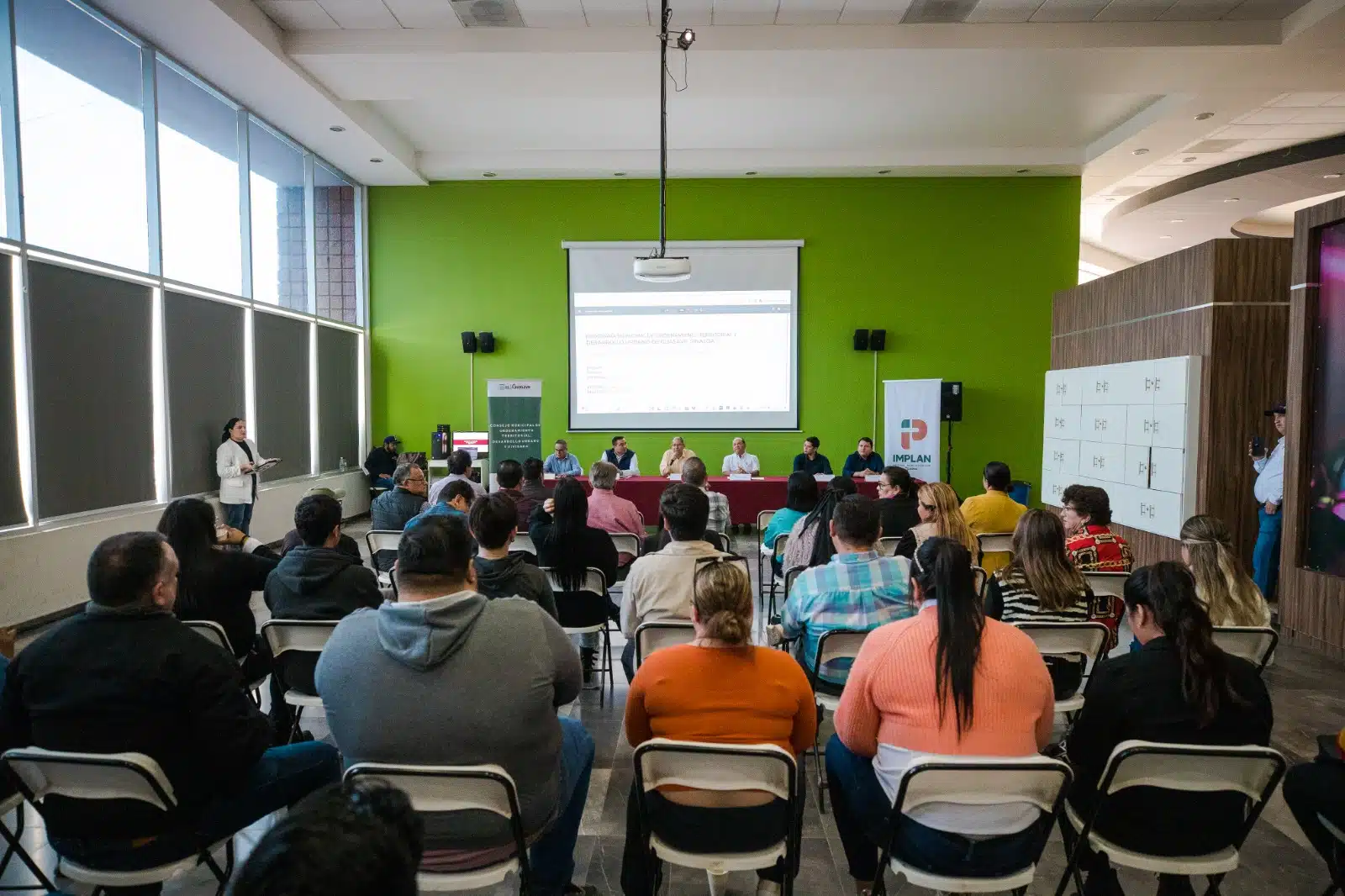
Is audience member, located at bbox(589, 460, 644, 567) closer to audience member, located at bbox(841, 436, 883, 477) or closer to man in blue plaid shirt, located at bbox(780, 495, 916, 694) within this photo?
man in blue plaid shirt, located at bbox(780, 495, 916, 694)

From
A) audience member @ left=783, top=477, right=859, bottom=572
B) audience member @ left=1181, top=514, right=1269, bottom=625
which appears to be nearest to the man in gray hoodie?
audience member @ left=783, top=477, right=859, bottom=572

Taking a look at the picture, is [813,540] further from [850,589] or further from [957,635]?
[957,635]

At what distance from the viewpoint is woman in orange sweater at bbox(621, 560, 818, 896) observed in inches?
75.0

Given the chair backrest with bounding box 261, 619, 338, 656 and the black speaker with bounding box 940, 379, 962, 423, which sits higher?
the black speaker with bounding box 940, 379, 962, 423

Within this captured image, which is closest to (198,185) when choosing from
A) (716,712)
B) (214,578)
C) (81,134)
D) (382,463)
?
(81,134)

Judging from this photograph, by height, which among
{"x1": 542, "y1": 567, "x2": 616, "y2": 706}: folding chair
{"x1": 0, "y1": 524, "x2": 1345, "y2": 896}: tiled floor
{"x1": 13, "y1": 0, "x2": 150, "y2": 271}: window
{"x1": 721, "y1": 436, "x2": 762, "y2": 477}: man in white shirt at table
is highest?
{"x1": 13, "y1": 0, "x2": 150, "y2": 271}: window

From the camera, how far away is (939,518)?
12.9 ft

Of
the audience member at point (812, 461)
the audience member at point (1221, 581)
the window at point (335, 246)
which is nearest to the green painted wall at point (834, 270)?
the window at point (335, 246)

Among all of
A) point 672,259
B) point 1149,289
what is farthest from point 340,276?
point 1149,289

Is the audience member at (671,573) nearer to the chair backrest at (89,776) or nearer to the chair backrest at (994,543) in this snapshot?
the chair backrest at (89,776)

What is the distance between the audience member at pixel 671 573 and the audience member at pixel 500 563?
35 cm

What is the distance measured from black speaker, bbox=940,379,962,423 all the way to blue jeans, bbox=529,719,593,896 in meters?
9.15

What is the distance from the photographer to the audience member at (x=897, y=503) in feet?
16.1

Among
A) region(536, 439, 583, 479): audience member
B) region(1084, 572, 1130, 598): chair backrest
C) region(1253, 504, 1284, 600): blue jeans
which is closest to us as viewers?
region(1084, 572, 1130, 598): chair backrest
